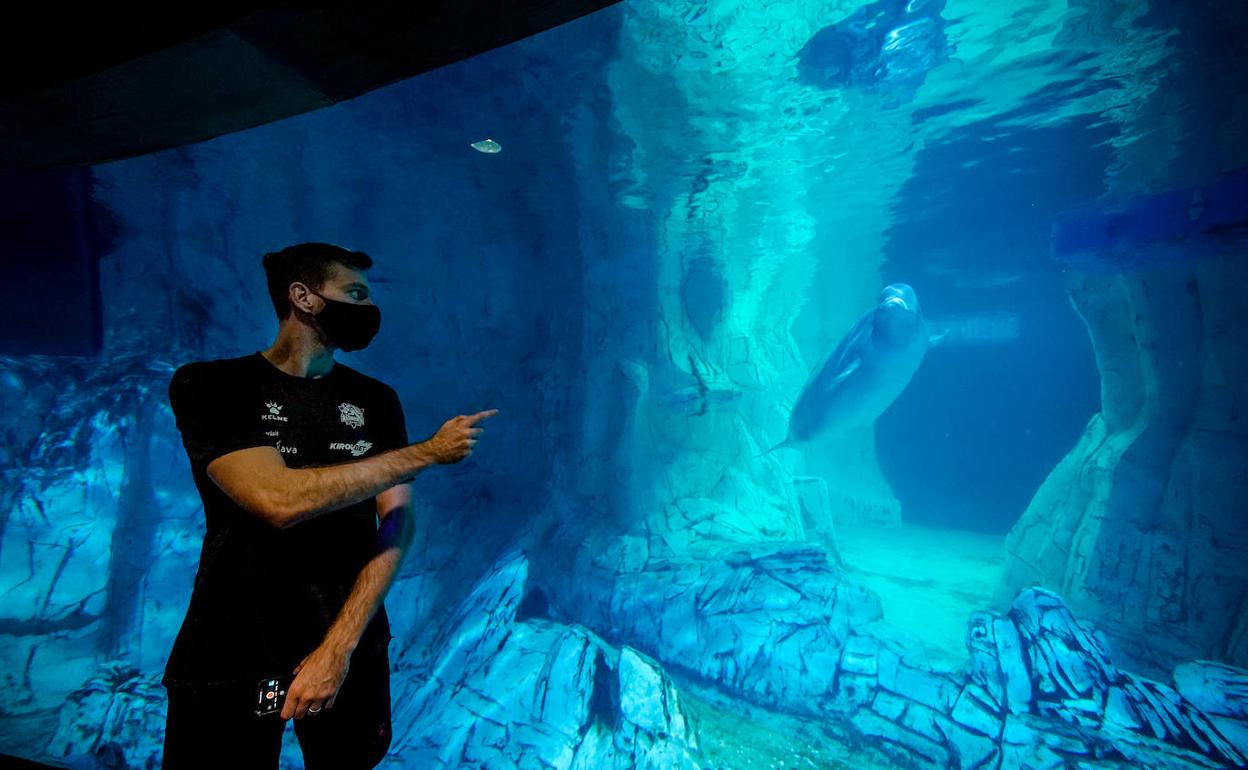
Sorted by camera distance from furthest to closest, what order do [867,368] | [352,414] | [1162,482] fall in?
[867,368] → [1162,482] → [352,414]

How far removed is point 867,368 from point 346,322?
12.4 metres

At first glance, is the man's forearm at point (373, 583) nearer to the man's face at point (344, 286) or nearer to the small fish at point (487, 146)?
the man's face at point (344, 286)

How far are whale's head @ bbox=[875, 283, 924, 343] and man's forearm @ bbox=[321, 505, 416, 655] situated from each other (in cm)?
1217

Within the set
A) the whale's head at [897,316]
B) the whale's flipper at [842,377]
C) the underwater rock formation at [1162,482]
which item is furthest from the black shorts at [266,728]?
the whale's head at [897,316]

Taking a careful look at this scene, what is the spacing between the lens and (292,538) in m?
1.98

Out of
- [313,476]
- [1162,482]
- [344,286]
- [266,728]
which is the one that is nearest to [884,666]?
[1162,482]

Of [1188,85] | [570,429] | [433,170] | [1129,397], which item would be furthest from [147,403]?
[1188,85]

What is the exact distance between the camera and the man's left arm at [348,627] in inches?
73.7

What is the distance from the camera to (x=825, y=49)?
29.3 feet

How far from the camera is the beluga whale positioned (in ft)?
39.0

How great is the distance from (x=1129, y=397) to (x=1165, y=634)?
15.3 feet

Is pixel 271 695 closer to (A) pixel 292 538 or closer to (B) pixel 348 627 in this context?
(B) pixel 348 627

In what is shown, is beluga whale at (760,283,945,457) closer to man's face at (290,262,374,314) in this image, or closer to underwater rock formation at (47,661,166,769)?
man's face at (290,262,374,314)

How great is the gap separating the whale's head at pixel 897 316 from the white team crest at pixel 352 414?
12261 millimetres
